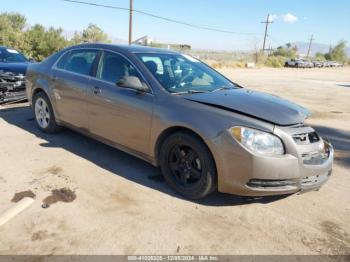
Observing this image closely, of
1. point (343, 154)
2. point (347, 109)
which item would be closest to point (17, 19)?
point (347, 109)

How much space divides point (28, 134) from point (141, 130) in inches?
114

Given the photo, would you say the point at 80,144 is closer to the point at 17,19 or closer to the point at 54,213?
the point at 54,213

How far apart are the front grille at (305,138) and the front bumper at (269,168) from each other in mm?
33

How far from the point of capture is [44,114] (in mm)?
5914

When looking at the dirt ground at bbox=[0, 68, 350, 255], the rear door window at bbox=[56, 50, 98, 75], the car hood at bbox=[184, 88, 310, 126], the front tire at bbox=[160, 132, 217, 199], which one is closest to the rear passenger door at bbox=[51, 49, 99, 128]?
the rear door window at bbox=[56, 50, 98, 75]

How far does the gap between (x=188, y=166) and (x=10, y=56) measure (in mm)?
8124

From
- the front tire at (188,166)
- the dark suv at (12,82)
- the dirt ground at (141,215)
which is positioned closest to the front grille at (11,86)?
the dark suv at (12,82)

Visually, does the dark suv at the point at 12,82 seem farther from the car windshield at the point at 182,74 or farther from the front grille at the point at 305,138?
the front grille at the point at 305,138

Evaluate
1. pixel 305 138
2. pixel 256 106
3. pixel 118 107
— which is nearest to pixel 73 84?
pixel 118 107

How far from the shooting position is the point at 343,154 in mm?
5539

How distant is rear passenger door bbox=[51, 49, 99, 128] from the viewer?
4.86 meters

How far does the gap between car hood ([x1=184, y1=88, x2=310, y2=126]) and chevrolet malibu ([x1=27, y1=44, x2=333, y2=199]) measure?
0.04 ft

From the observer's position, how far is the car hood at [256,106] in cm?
344

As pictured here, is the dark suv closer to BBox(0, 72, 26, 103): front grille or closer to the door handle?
BBox(0, 72, 26, 103): front grille
